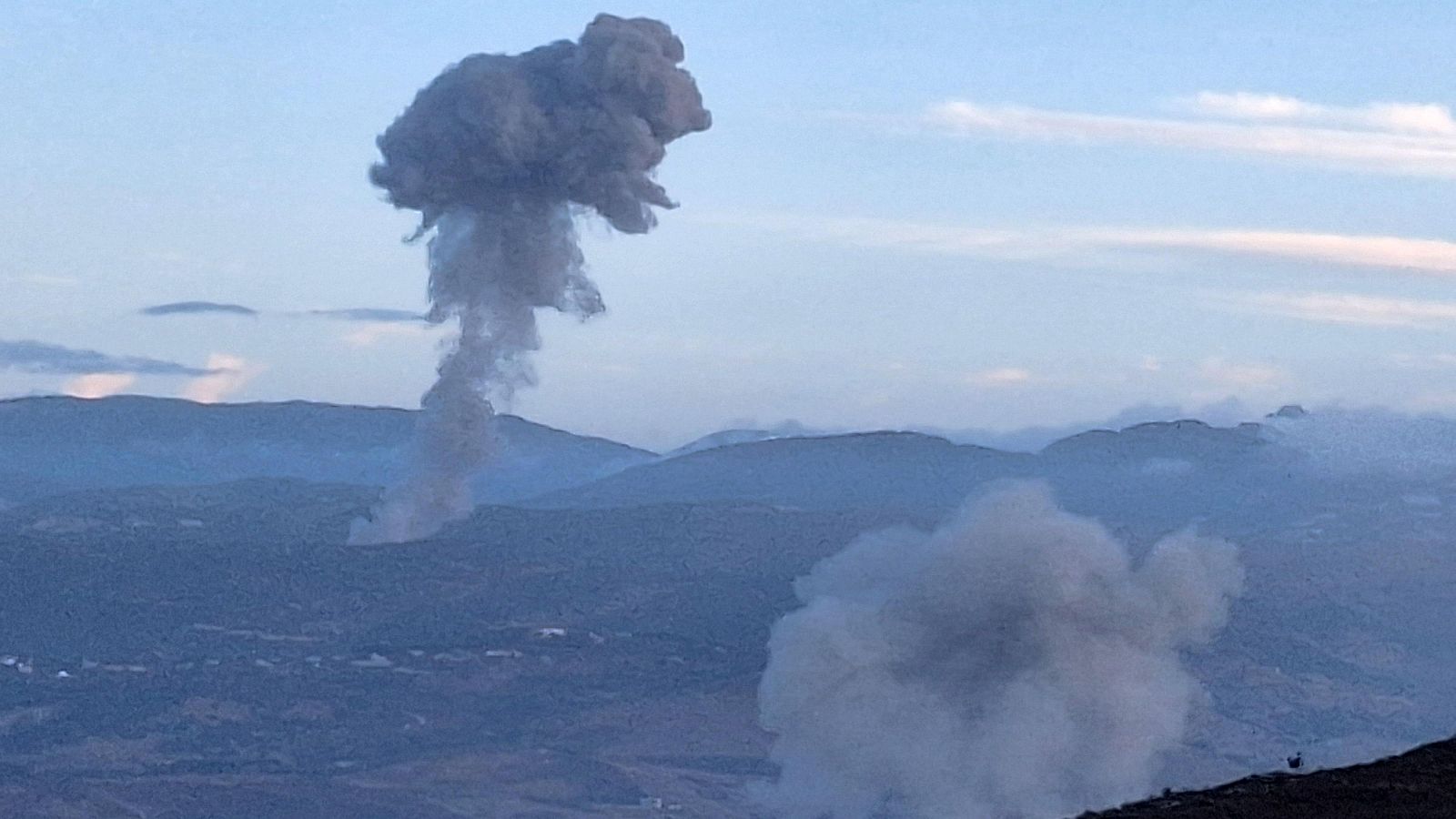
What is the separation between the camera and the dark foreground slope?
47250 millimetres

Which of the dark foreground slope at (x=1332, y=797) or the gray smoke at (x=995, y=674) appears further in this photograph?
the gray smoke at (x=995, y=674)

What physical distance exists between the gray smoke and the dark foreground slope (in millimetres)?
39635

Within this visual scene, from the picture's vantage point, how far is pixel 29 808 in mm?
164750

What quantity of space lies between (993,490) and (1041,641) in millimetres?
20601


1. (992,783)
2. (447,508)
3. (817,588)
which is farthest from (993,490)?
(447,508)

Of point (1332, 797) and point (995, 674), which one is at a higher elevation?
point (1332, 797)

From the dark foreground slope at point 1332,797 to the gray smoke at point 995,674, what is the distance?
39.6 meters

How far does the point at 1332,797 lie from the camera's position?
48.6m

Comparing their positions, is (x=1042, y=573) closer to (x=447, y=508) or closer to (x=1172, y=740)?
(x=1172, y=740)

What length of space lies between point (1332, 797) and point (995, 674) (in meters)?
49.9

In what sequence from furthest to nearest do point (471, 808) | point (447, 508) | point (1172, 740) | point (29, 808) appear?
point (447, 508) < point (471, 808) < point (29, 808) < point (1172, 740)

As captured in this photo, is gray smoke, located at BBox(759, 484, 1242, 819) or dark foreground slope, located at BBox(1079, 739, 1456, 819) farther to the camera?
gray smoke, located at BBox(759, 484, 1242, 819)

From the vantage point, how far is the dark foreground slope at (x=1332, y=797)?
155 feet

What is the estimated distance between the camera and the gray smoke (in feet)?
313
